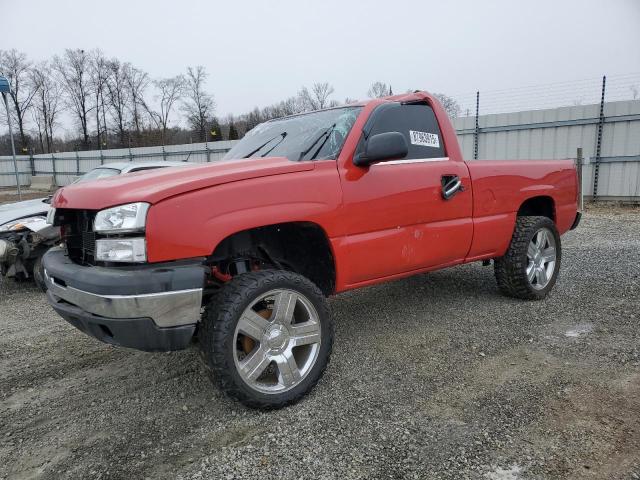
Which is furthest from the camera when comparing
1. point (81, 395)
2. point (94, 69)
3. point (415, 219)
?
point (94, 69)

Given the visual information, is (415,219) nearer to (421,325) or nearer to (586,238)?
(421,325)

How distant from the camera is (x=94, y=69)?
53969 millimetres

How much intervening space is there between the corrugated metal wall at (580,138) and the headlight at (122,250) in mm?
12611

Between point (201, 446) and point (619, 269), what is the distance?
551 centimetres

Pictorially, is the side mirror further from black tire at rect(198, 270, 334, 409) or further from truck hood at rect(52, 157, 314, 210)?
black tire at rect(198, 270, 334, 409)

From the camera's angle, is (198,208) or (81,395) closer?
(198,208)

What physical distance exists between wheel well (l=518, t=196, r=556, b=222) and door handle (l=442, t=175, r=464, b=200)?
4.74 feet

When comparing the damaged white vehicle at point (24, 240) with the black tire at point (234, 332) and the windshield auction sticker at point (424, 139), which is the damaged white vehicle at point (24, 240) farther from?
the black tire at point (234, 332)

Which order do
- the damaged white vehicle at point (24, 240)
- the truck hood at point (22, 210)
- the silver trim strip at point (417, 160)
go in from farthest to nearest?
the truck hood at point (22, 210) < the damaged white vehicle at point (24, 240) < the silver trim strip at point (417, 160)

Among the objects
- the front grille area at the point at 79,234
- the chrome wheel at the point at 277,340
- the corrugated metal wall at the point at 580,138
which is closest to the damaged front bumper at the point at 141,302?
the front grille area at the point at 79,234

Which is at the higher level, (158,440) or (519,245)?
(519,245)

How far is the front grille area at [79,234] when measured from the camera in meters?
2.70

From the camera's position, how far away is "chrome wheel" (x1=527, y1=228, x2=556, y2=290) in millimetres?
4629

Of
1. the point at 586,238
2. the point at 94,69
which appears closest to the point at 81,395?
the point at 586,238
